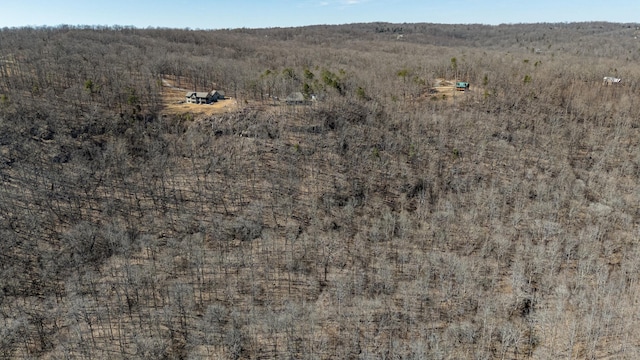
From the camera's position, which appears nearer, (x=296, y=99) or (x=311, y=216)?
(x=311, y=216)

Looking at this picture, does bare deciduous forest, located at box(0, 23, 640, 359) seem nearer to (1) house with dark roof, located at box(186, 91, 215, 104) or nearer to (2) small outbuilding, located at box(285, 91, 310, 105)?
(2) small outbuilding, located at box(285, 91, 310, 105)

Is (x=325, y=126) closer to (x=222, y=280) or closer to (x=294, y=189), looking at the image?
(x=294, y=189)

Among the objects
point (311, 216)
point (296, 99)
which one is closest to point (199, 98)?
point (296, 99)

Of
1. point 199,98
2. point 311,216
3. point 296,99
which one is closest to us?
point 311,216

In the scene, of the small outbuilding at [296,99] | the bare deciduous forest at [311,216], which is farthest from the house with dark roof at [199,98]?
the small outbuilding at [296,99]

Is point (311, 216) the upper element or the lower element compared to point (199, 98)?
lower

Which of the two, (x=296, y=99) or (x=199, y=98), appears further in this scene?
(x=199, y=98)

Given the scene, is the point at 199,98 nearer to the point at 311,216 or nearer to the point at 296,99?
the point at 296,99

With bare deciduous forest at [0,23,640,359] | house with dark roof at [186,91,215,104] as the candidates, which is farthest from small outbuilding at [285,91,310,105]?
house with dark roof at [186,91,215,104]

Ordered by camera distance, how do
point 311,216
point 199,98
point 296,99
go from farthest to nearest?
point 199,98, point 296,99, point 311,216
